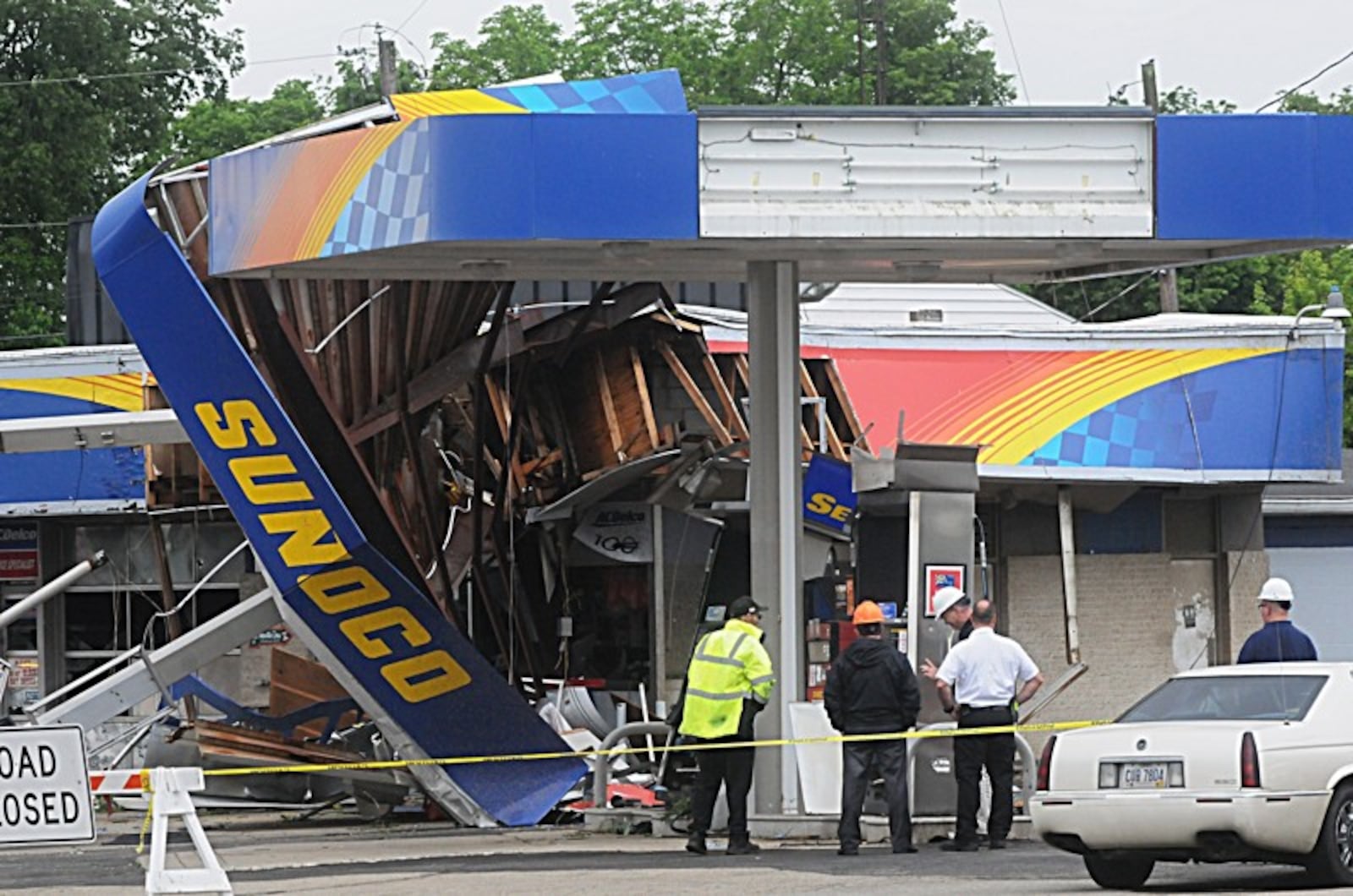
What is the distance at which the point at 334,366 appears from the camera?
21859 mm

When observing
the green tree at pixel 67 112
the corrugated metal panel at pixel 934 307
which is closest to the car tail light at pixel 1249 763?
the corrugated metal panel at pixel 934 307

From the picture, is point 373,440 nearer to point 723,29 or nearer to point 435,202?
point 435,202

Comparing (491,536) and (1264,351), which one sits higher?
(1264,351)

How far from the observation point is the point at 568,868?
1708cm

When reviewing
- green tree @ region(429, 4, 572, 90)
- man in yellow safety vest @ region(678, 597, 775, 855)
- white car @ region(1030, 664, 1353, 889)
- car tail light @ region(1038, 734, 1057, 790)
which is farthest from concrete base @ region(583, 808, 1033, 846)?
green tree @ region(429, 4, 572, 90)

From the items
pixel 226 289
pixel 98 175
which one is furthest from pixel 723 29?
pixel 226 289

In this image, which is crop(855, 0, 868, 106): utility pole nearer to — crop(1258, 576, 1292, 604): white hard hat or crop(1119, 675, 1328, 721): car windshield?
crop(1258, 576, 1292, 604): white hard hat

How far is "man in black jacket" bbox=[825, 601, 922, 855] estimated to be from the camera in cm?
1758

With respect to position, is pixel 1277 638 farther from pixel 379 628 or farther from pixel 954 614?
pixel 379 628

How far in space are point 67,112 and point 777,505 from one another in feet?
117

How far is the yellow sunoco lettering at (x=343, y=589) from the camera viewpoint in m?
20.4

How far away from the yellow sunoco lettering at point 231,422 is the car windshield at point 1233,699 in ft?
25.8

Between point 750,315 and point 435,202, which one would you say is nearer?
point 435,202

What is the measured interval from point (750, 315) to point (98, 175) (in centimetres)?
3711
